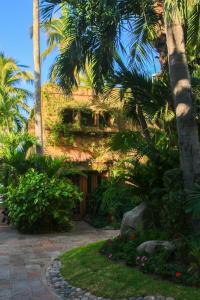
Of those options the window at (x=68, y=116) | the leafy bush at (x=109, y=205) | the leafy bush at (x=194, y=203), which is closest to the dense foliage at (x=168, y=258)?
the leafy bush at (x=194, y=203)

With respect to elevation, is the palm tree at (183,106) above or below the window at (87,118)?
below

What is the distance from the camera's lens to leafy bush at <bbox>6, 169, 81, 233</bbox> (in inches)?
455

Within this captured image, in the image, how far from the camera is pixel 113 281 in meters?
5.71

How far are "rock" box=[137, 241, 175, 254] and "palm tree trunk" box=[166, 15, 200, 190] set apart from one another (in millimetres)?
1091

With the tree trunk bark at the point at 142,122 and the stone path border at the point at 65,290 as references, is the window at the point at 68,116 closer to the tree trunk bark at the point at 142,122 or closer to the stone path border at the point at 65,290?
the tree trunk bark at the point at 142,122

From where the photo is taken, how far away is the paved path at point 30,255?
584 cm

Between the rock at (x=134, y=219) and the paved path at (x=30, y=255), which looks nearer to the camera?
the paved path at (x=30, y=255)

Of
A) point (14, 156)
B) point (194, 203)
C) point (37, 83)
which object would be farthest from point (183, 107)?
point (37, 83)

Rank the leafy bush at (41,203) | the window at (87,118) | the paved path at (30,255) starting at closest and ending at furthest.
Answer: the paved path at (30,255) < the leafy bush at (41,203) < the window at (87,118)

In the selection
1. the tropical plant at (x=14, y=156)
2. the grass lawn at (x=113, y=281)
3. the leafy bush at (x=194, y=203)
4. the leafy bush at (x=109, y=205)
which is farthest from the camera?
the tropical plant at (x=14, y=156)

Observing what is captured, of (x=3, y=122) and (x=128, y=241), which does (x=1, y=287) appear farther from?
(x=3, y=122)

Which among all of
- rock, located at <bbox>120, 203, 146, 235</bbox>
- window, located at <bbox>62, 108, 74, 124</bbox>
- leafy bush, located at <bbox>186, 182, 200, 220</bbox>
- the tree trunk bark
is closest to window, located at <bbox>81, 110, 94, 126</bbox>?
window, located at <bbox>62, 108, 74, 124</bbox>

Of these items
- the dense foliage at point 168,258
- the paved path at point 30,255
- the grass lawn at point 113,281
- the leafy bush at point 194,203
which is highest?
the leafy bush at point 194,203

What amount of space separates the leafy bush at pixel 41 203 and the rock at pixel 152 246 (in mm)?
5372
